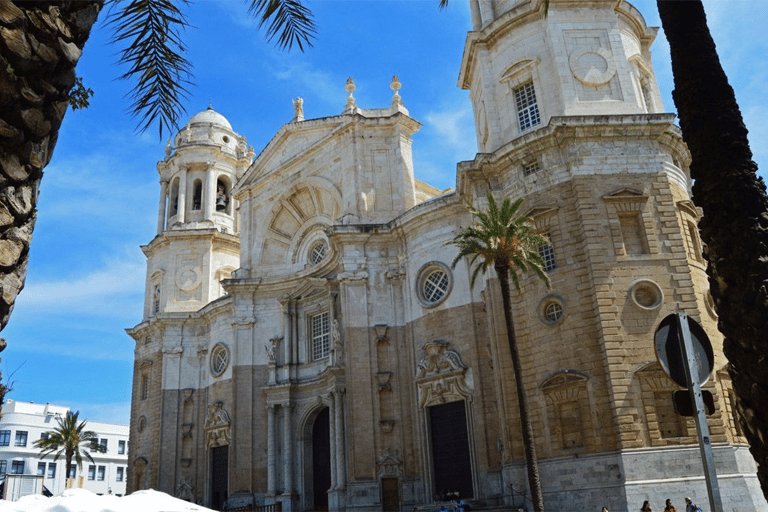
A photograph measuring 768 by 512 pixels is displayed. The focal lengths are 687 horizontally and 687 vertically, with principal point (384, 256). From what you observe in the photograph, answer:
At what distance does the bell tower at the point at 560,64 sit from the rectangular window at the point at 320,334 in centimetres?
1367

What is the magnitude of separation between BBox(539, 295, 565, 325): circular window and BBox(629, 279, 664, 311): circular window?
2.48m

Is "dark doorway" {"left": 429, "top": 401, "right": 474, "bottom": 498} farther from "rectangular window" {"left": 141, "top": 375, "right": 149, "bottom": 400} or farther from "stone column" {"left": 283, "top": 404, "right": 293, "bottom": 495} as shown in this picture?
"rectangular window" {"left": 141, "top": 375, "right": 149, "bottom": 400}

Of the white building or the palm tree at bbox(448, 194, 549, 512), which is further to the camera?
the white building

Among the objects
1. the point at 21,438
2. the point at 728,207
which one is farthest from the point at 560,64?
the point at 21,438

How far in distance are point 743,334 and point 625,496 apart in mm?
16993

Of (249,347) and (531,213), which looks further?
(249,347)

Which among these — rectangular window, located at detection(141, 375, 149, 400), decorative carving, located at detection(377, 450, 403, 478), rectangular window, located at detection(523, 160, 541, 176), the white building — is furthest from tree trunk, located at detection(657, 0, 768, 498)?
Answer: the white building

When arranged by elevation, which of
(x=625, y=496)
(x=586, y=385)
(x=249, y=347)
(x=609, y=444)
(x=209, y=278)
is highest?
(x=209, y=278)

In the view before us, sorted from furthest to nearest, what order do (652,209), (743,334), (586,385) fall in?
(652,209) → (586,385) → (743,334)

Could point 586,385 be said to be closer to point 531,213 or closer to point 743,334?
point 531,213

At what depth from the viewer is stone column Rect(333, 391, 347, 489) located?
108 feet

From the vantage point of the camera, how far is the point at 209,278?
47.6 m

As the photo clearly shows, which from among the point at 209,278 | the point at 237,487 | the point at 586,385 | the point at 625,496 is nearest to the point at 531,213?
the point at 586,385

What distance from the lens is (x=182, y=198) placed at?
49.8 meters
